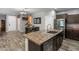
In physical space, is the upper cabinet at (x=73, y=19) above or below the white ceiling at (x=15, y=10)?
below

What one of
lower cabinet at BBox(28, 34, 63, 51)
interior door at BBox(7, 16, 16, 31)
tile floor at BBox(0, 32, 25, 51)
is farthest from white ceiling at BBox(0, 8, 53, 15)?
lower cabinet at BBox(28, 34, 63, 51)

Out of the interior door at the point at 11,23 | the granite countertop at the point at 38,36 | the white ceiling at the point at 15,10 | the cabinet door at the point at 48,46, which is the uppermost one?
the white ceiling at the point at 15,10

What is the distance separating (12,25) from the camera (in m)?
2.26

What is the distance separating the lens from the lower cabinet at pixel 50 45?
2.20 metres

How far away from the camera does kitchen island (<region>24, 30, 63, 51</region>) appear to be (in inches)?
86.3

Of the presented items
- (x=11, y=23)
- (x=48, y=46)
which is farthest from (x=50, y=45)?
(x=11, y=23)

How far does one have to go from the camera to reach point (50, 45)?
2.25m

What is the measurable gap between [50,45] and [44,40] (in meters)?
0.17

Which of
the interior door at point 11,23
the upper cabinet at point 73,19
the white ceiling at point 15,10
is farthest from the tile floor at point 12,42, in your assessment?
the upper cabinet at point 73,19

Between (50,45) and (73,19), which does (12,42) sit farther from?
(73,19)

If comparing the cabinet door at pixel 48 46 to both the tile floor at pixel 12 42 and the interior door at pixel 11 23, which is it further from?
the interior door at pixel 11 23
